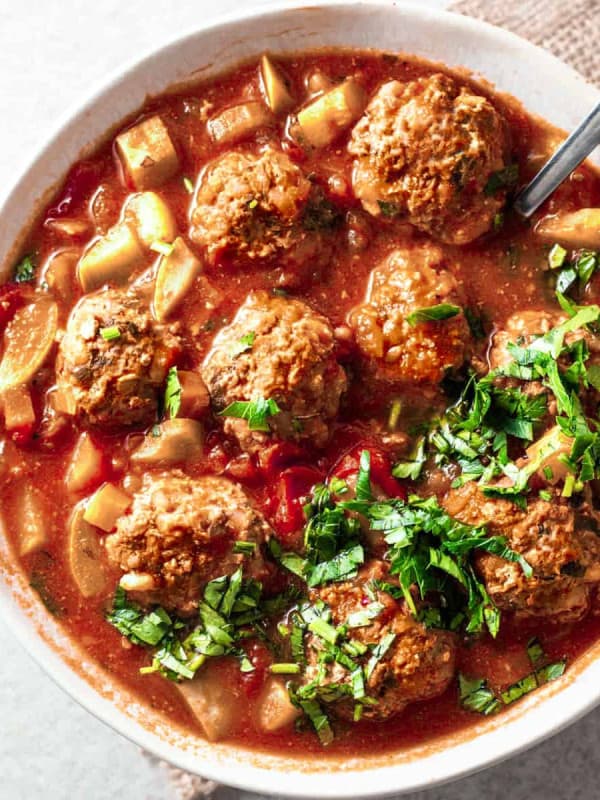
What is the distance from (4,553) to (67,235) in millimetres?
1648

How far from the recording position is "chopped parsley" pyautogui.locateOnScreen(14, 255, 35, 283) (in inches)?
201

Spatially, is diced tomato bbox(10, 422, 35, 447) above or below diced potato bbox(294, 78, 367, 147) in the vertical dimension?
below

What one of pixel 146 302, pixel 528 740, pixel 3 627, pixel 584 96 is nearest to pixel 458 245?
pixel 584 96

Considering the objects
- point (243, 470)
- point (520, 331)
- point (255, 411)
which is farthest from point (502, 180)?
point (243, 470)

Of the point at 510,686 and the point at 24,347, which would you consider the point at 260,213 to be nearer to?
the point at 24,347

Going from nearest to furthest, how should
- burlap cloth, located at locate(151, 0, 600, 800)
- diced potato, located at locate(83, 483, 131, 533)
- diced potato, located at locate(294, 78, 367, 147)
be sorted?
diced potato, located at locate(83, 483, 131, 533)
diced potato, located at locate(294, 78, 367, 147)
burlap cloth, located at locate(151, 0, 600, 800)

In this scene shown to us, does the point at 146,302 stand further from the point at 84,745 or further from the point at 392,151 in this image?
the point at 84,745

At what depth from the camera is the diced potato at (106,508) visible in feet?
16.2

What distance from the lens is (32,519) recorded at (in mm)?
5066

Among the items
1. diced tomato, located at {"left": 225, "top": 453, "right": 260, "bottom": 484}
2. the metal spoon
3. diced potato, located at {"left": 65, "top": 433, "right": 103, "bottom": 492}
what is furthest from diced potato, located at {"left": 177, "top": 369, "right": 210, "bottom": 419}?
the metal spoon

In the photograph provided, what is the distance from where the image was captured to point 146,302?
5047 mm

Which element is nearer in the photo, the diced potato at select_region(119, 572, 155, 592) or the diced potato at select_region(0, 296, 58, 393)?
the diced potato at select_region(119, 572, 155, 592)

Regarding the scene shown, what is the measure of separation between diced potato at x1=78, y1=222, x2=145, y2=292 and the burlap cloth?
7.47 ft

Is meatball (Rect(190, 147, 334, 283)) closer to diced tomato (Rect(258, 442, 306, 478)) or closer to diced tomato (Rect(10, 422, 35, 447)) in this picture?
diced tomato (Rect(258, 442, 306, 478))
